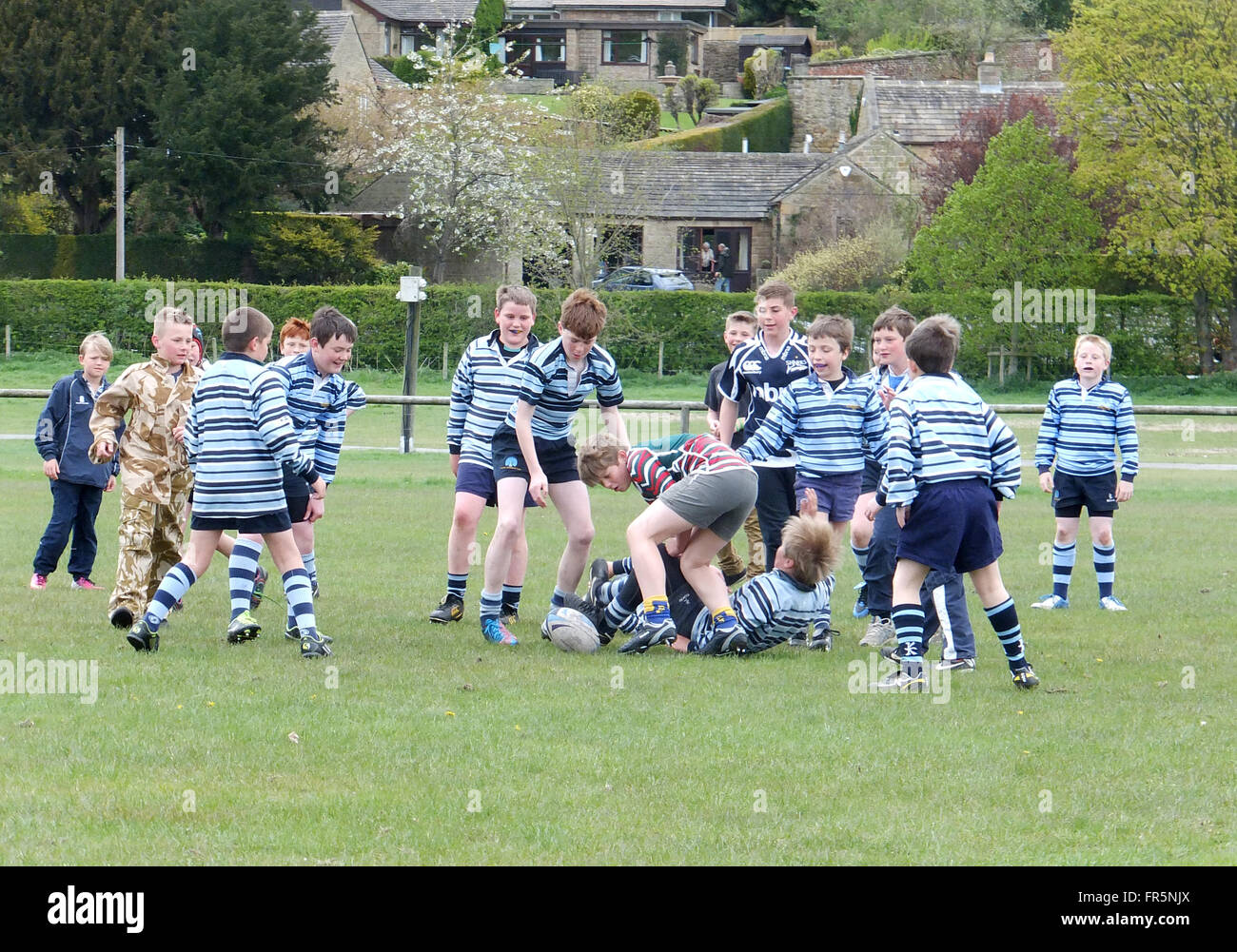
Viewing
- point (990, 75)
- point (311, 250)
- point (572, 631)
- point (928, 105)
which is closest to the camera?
point (572, 631)

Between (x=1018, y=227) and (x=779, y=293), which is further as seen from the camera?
(x=1018, y=227)

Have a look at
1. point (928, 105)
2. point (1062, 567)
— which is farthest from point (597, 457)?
point (928, 105)

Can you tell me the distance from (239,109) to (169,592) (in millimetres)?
43792

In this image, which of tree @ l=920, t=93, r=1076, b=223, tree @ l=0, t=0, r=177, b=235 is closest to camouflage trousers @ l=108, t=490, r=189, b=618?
tree @ l=920, t=93, r=1076, b=223

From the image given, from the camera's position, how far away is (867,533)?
9992 millimetres

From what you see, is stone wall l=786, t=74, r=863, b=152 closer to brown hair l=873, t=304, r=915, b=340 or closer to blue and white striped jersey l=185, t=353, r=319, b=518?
brown hair l=873, t=304, r=915, b=340

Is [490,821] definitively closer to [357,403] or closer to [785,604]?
[785,604]

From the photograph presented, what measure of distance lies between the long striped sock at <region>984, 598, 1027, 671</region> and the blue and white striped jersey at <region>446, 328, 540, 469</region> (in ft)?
11.4

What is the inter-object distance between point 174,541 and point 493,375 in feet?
7.66

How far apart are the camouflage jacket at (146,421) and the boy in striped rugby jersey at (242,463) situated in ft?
3.03

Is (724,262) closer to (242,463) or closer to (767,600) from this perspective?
(767,600)

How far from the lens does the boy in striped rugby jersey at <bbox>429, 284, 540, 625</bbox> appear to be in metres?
9.91

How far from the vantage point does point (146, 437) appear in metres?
9.60
